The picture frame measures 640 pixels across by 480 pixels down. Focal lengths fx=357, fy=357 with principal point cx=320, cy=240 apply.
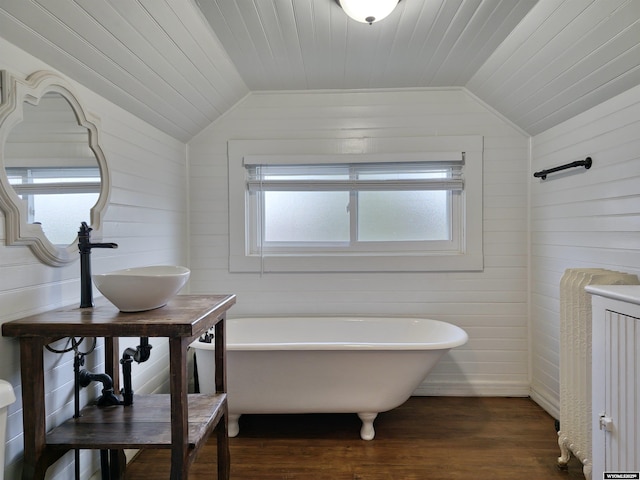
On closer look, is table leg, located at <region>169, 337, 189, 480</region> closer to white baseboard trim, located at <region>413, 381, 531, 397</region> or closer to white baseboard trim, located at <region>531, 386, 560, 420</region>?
white baseboard trim, located at <region>413, 381, 531, 397</region>

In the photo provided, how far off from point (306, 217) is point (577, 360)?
1.84 metres

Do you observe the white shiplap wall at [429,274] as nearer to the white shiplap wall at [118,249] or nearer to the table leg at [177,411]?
the white shiplap wall at [118,249]

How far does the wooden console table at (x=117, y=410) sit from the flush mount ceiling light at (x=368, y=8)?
56.0 inches

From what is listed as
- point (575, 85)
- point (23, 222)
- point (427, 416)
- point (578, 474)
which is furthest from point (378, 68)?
point (578, 474)

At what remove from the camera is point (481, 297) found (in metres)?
2.57

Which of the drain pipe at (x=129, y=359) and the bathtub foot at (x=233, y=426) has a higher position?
the drain pipe at (x=129, y=359)

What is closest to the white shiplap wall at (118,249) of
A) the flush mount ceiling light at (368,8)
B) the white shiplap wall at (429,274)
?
the white shiplap wall at (429,274)

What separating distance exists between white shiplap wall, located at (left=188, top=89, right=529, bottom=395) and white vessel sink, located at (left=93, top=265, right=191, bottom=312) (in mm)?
1325

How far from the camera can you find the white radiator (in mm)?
1585

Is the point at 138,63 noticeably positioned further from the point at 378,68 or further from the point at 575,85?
the point at 575,85

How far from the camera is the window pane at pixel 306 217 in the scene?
8.91 ft

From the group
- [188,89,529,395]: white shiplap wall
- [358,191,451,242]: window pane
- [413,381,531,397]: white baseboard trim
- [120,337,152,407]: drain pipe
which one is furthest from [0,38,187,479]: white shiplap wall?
[413,381,531,397]: white baseboard trim

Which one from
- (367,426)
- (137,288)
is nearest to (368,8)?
(137,288)

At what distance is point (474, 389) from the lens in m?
2.57
